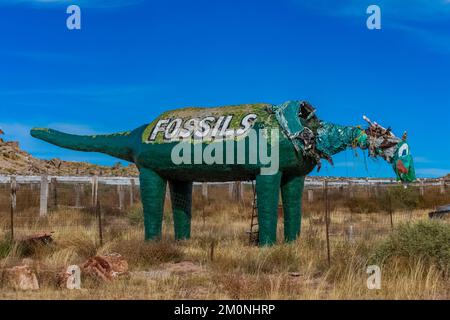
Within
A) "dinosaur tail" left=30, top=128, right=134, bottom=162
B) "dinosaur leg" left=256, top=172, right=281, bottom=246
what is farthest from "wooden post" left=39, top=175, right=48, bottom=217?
"dinosaur leg" left=256, top=172, right=281, bottom=246

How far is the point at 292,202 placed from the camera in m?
12.4

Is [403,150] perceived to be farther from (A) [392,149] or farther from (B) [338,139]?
(B) [338,139]

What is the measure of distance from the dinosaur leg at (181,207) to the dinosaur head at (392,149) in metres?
4.25

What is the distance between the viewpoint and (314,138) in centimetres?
1171

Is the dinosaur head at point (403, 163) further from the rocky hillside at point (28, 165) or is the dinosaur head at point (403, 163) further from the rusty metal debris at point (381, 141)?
the rocky hillside at point (28, 165)

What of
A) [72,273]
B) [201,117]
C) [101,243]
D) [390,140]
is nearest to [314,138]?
[390,140]

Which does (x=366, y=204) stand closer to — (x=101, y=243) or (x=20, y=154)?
(x=101, y=243)

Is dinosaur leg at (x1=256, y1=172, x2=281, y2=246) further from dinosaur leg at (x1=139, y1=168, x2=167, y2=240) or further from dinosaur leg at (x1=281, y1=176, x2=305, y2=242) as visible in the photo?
dinosaur leg at (x1=139, y1=168, x2=167, y2=240)

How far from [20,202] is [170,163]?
608 inches

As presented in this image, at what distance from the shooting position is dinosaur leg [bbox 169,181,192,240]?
13.6 metres

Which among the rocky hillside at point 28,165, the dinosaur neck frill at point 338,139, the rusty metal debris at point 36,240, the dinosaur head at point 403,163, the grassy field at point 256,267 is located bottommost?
the grassy field at point 256,267

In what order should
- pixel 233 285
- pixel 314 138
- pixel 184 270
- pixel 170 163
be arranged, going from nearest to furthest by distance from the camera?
pixel 233 285
pixel 184 270
pixel 314 138
pixel 170 163

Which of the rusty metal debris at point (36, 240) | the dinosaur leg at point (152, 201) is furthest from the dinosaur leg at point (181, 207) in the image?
the rusty metal debris at point (36, 240)

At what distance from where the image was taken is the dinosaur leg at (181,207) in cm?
1360
